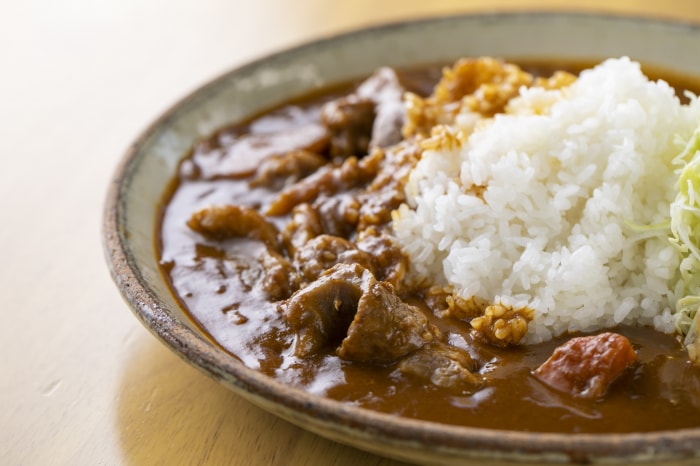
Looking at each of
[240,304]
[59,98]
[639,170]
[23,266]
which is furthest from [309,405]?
[59,98]

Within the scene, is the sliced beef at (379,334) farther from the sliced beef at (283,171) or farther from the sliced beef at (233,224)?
the sliced beef at (283,171)

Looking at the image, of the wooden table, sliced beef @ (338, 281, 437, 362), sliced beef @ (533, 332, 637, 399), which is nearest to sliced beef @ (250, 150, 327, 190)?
the wooden table

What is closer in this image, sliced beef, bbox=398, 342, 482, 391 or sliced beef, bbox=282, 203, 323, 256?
Result: sliced beef, bbox=398, 342, 482, 391

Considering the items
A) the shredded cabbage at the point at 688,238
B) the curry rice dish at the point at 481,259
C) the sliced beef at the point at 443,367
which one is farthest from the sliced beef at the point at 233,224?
the shredded cabbage at the point at 688,238

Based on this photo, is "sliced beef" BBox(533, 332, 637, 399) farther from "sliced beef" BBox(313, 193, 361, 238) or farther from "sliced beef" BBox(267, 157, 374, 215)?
"sliced beef" BBox(267, 157, 374, 215)

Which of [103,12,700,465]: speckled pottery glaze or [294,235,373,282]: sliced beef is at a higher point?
[103,12,700,465]: speckled pottery glaze

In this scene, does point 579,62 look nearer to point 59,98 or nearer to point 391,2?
point 391,2

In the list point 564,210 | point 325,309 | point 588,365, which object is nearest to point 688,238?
point 564,210
